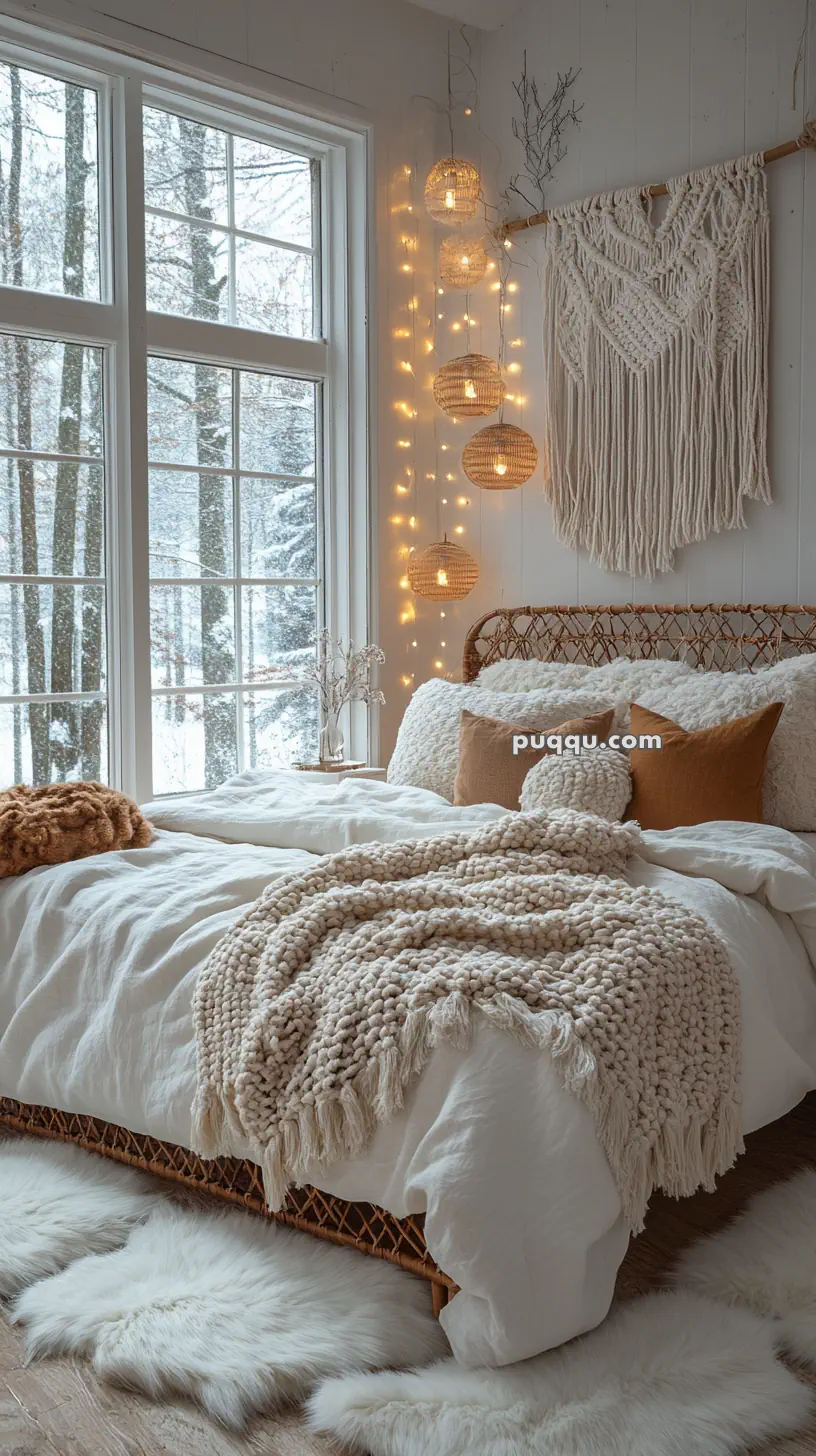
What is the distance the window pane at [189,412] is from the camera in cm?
368

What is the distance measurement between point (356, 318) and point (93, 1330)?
318cm

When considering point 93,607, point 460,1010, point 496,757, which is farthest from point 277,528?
point 460,1010

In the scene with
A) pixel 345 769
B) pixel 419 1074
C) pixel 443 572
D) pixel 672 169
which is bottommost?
pixel 419 1074

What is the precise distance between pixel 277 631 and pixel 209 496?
19.0 inches

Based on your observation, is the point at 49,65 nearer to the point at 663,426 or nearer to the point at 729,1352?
the point at 663,426

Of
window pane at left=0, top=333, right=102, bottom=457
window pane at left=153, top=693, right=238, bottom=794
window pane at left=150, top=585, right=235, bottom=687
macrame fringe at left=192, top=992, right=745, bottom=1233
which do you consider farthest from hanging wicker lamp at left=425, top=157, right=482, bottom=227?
macrame fringe at left=192, top=992, right=745, bottom=1233

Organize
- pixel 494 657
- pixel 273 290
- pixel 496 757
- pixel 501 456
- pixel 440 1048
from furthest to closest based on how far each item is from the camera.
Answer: pixel 494 657 → pixel 273 290 → pixel 501 456 → pixel 496 757 → pixel 440 1048

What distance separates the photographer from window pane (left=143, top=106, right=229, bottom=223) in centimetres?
363

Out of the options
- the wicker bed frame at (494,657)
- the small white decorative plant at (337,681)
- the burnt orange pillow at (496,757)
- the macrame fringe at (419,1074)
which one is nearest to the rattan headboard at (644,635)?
the wicker bed frame at (494,657)

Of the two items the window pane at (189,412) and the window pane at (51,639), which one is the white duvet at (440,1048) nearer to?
the window pane at (51,639)

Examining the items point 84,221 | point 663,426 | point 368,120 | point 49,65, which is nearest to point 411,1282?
point 663,426

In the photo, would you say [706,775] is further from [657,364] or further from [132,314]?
[132,314]

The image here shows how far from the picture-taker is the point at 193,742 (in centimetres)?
380

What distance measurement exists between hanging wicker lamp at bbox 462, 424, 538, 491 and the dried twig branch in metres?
0.74
